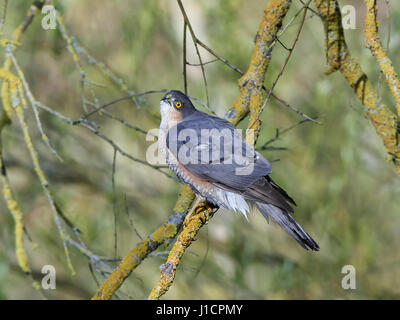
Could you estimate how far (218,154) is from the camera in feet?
12.3

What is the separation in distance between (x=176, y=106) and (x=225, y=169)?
820mm

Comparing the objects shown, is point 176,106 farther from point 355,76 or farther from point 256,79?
point 355,76

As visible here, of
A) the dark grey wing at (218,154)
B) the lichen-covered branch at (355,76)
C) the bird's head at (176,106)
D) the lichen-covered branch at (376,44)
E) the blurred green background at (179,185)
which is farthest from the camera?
the blurred green background at (179,185)

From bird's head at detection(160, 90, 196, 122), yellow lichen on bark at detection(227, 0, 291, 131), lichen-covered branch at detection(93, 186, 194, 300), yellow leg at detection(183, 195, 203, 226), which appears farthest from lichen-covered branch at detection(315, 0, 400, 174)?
lichen-covered branch at detection(93, 186, 194, 300)

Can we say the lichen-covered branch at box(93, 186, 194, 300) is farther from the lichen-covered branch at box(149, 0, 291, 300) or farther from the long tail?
the long tail

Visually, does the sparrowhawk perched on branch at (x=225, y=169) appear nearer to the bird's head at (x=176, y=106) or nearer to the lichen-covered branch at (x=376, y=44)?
the bird's head at (x=176, y=106)

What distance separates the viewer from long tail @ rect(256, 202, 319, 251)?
334 centimetres

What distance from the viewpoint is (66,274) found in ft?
21.5

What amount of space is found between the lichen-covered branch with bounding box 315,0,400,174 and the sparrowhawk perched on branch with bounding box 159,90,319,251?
996 mm

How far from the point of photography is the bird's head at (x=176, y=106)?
419 cm

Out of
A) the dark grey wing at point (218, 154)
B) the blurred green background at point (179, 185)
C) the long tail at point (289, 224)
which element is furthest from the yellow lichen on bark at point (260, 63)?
the blurred green background at point (179, 185)

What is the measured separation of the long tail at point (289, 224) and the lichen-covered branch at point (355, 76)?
3.45 ft

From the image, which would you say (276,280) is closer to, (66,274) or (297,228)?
(297,228)

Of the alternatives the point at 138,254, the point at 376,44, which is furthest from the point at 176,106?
the point at 376,44
